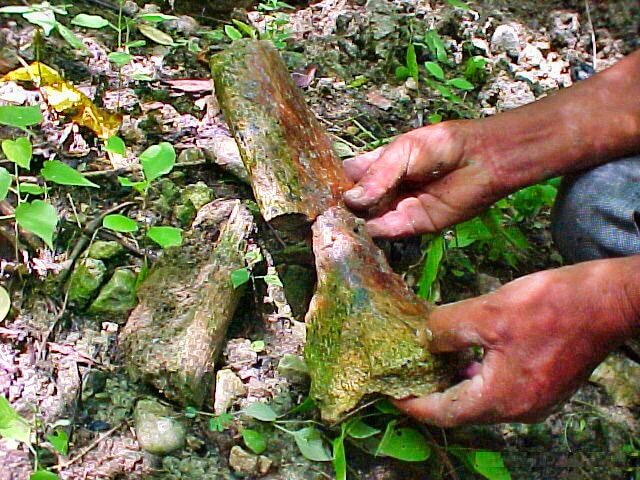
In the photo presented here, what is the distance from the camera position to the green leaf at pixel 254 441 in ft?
5.27

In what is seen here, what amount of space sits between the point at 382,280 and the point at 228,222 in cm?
44

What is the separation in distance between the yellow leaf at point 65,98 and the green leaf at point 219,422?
0.94 m

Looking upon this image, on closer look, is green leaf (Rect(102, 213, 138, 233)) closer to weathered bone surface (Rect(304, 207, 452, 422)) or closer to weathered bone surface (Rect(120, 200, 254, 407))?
weathered bone surface (Rect(120, 200, 254, 407))

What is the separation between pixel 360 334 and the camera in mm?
1570

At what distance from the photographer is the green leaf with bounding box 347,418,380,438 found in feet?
5.21

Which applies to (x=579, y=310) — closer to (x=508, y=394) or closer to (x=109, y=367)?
(x=508, y=394)

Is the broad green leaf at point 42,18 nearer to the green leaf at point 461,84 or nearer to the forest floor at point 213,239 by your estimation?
the forest floor at point 213,239

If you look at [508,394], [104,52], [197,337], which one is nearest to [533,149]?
[508,394]

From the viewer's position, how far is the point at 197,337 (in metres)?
1.70

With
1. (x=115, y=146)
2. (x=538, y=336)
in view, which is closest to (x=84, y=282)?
(x=115, y=146)

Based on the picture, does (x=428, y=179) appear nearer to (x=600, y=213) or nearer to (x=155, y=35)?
(x=600, y=213)

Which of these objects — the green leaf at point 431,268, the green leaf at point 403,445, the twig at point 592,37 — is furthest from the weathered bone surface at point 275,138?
the twig at point 592,37

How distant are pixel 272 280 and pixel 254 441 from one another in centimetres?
41

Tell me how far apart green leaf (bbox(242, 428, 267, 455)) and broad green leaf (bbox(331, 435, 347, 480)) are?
15 centimetres
